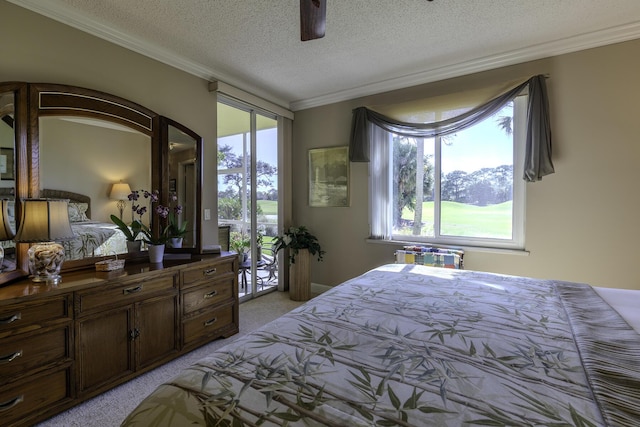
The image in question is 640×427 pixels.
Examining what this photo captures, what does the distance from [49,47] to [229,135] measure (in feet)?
5.77

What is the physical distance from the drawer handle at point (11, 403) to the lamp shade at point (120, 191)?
136cm

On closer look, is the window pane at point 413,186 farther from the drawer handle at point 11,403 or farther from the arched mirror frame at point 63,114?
the drawer handle at point 11,403

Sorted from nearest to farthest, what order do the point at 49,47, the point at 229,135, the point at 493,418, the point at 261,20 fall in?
the point at 493,418
the point at 49,47
the point at 261,20
the point at 229,135

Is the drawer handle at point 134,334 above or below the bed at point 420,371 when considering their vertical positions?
below

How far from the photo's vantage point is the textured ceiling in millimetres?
2135

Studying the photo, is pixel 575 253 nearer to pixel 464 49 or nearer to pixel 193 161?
pixel 464 49

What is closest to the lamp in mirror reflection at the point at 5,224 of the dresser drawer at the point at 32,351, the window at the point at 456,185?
the dresser drawer at the point at 32,351

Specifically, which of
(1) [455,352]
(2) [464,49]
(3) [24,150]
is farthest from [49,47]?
(2) [464,49]

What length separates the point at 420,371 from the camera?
0.87m

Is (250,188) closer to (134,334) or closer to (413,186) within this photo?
(413,186)

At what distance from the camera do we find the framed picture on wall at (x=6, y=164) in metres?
1.83

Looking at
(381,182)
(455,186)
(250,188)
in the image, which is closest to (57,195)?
(250,188)

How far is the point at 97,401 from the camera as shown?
1.84m

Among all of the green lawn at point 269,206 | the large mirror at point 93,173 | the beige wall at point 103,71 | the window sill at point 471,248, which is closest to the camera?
the beige wall at point 103,71
